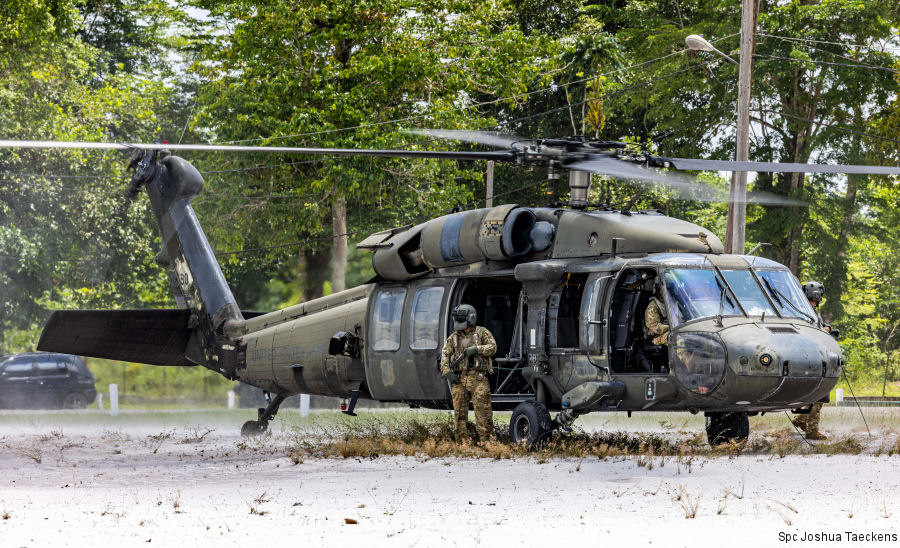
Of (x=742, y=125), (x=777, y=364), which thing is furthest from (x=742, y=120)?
(x=777, y=364)

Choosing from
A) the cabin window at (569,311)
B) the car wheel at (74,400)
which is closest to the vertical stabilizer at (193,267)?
the cabin window at (569,311)

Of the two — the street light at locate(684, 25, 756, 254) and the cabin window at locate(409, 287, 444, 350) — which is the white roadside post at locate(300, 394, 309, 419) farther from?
the cabin window at locate(409, 287, 444, 350)

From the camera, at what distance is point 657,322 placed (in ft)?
42.4

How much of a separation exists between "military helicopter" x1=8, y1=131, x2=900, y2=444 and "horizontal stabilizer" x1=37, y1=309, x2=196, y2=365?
36 millimetres

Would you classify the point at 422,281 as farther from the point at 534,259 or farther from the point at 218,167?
the point at 218,167

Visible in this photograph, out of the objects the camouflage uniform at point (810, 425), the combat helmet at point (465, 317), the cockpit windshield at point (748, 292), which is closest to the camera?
the cockpit windshield at point (748, 292)

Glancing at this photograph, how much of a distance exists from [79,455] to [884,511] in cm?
1141

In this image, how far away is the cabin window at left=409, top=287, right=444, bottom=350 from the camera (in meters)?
14.9

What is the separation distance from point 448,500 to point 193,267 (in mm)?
10102

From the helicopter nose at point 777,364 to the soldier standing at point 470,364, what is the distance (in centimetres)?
318

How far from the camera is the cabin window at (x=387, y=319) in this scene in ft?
50.6

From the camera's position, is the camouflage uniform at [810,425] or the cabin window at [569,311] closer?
the cabin window at [569,311]

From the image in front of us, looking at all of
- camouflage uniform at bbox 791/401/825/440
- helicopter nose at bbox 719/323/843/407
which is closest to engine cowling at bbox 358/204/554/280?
helicopter nose at bbox 719/323/843/407

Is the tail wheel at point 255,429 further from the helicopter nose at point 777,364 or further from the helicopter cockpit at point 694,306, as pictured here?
the helicopter nose at point 777,364
